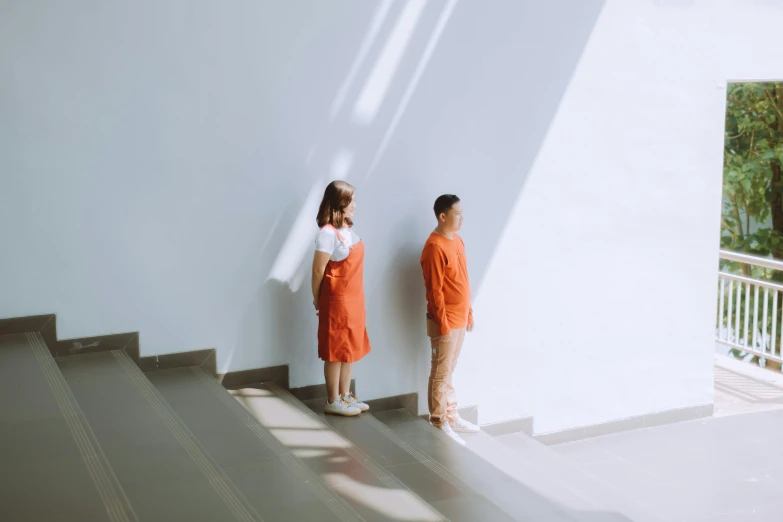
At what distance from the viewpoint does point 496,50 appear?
17.0 ft

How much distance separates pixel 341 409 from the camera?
4719mm

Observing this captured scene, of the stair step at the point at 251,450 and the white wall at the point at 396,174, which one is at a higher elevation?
the white wall at the point at 396,174

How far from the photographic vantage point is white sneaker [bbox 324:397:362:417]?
4719 mm

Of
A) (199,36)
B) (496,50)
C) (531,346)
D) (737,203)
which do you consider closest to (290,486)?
(199,36)

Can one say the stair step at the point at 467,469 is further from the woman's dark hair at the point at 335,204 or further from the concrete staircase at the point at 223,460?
the woman's dark hair at the point at 335,204

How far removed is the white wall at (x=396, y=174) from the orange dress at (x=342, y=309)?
35 centimetres

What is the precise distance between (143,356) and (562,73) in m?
3.23

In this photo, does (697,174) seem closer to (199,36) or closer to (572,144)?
(572,144)

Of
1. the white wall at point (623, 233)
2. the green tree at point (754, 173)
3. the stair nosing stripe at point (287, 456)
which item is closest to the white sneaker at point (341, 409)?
the stair nosing stripe at point (287, 456)

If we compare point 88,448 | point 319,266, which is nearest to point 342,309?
point 319,266

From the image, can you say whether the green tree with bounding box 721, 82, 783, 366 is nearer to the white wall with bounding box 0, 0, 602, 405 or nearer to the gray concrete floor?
the gray concrete floor

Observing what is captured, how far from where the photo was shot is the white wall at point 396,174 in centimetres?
414

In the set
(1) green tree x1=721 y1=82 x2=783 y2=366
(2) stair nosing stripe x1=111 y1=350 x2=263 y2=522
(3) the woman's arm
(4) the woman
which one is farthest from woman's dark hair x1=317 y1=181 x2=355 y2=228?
(1) green tree x1=721 y1=82 x2=783 y2=366

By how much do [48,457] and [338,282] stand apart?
195cm
